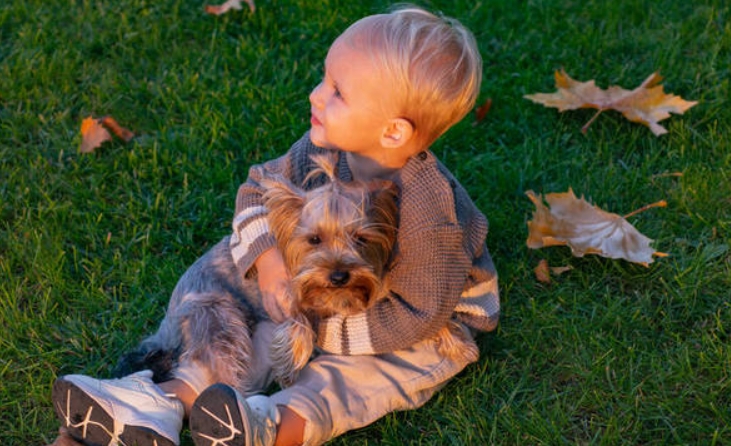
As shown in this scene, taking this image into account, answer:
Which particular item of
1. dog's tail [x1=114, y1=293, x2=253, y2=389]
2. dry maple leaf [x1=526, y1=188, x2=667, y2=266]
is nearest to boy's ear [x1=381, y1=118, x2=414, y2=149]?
dog's tail [x1=114, y1=293, x2=253, y2=389]

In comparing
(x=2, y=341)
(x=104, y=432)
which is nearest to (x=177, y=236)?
(x=2, y=341)

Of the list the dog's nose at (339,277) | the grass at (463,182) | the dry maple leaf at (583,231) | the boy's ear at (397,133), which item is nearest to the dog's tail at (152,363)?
the grass at (463,182)

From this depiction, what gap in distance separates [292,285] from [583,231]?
5.04 feet

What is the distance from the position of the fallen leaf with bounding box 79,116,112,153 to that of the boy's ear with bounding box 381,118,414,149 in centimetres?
187

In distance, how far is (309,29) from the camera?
16.5 ft

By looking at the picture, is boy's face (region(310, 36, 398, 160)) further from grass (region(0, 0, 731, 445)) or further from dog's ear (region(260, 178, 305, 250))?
grass (region(0, 0, 731, 445))

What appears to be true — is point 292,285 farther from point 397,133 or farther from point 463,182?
point 463,182

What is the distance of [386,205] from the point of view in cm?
296

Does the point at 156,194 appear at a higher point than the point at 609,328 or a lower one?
higher

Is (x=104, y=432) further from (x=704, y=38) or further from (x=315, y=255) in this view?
(x=704, y=38)

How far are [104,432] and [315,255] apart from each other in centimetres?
90

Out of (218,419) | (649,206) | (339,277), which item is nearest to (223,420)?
(218,419)

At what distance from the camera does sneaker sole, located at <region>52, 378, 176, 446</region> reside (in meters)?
2.93

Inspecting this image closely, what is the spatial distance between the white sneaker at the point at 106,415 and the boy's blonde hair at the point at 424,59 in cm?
129
